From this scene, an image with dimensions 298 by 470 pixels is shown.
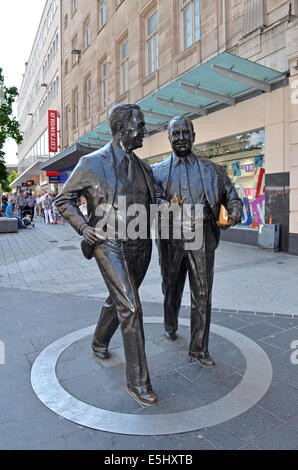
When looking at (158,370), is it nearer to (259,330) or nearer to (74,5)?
(259,330)

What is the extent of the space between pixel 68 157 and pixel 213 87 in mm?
13662

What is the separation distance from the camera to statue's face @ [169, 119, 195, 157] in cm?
283

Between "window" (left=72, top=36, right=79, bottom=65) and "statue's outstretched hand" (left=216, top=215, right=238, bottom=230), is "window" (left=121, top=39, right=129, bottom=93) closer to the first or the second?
"window" (left=72, top=36, right=79, bottom=65)

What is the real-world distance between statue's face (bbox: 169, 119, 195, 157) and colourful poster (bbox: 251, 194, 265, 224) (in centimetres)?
737

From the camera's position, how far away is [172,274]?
3.19 m

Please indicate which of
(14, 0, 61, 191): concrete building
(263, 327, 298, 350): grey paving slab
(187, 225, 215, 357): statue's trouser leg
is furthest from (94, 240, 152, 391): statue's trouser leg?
(14, 0, 61, 191): concrete building

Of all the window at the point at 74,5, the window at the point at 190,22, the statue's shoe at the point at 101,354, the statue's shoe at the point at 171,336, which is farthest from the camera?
the window at the point at 74,5

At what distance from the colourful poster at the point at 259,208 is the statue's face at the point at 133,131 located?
25.6ft

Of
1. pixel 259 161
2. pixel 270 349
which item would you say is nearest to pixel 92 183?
pixel 270 349

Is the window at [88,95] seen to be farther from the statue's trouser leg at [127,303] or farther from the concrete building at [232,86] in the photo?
the statue's trouser leg at [127,303]

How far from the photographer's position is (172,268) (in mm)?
3164

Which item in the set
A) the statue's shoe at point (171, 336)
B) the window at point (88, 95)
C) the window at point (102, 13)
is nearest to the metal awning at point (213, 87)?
the statue's shoe at point (171, 336)

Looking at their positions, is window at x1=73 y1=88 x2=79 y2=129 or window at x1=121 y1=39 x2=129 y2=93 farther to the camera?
window at x1=73 y1=88 x2=79 y2=129

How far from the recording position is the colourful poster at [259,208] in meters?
9.74
